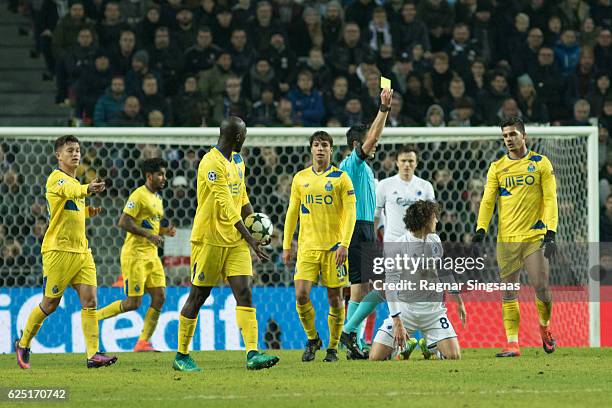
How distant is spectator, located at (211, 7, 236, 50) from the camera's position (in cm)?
1689

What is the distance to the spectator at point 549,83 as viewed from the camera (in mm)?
16938

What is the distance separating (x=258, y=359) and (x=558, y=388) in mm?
2398

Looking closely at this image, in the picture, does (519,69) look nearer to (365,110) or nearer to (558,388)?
(365,110)

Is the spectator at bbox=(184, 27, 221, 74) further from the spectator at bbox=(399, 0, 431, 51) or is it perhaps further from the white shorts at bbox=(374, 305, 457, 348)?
the white shorts at bbox=(374, 305, 457, 348)

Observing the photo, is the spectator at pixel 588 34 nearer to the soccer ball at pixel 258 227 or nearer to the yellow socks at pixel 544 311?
the yellow socks at pixel 544 311

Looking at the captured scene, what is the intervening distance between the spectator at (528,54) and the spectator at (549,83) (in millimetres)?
138

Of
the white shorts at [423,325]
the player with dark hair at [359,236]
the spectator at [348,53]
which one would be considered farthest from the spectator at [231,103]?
the white shorts at [423,325]

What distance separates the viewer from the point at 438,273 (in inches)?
403

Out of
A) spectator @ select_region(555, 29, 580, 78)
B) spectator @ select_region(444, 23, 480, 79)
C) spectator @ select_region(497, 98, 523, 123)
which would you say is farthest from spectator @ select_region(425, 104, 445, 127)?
spectator @ select_region(555, 29, 580, 78)

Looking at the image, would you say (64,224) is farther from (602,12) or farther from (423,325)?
(602,12)

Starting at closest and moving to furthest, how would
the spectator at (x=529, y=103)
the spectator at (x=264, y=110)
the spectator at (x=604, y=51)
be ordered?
1. the spectator at (x=264, y=110)
2. the spectator at (x=529, y=103)
3. the spectator at (x=604, y=51)

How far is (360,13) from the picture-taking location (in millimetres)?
17547

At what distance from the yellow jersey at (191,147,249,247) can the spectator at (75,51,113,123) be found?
725cm

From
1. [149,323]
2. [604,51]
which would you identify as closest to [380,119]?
[149,323]
